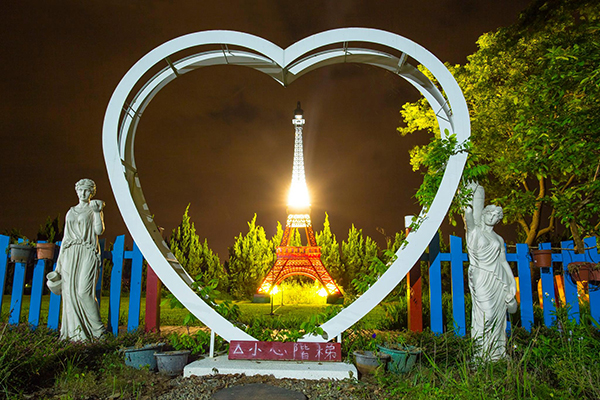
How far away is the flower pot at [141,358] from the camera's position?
4213 mm

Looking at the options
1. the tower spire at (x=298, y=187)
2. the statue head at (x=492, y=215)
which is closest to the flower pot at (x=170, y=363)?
the statue head at (x=492, y=215)

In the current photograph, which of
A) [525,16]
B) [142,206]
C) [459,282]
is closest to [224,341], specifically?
[142,206]

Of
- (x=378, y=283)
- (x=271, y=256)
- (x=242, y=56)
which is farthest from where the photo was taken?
(x=271, y=256)

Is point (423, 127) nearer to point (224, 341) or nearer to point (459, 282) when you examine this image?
point (459, 282)

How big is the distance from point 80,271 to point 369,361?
3716 mm

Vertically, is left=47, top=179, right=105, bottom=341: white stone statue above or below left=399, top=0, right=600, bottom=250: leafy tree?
below

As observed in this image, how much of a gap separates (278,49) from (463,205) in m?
2.72

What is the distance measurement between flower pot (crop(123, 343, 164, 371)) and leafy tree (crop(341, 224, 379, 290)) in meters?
12.0

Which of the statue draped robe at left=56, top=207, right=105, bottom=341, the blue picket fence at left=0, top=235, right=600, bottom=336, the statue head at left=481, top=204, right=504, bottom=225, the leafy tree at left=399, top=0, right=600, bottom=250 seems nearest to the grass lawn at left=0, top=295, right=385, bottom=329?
the blue picket fence at left=0, top=235, right=600, bottom=336

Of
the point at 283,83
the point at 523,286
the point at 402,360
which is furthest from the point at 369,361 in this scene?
the point at 283,83

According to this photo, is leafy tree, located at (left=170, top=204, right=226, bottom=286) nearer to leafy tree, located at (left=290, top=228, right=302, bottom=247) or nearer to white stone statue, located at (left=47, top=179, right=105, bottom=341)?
leafy tree, located at (left=290, top=228, right=302, bottom=247)

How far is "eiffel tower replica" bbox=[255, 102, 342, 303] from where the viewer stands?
14.2 m

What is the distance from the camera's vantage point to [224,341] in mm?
4902

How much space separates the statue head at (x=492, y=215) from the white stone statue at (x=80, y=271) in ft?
15.3
